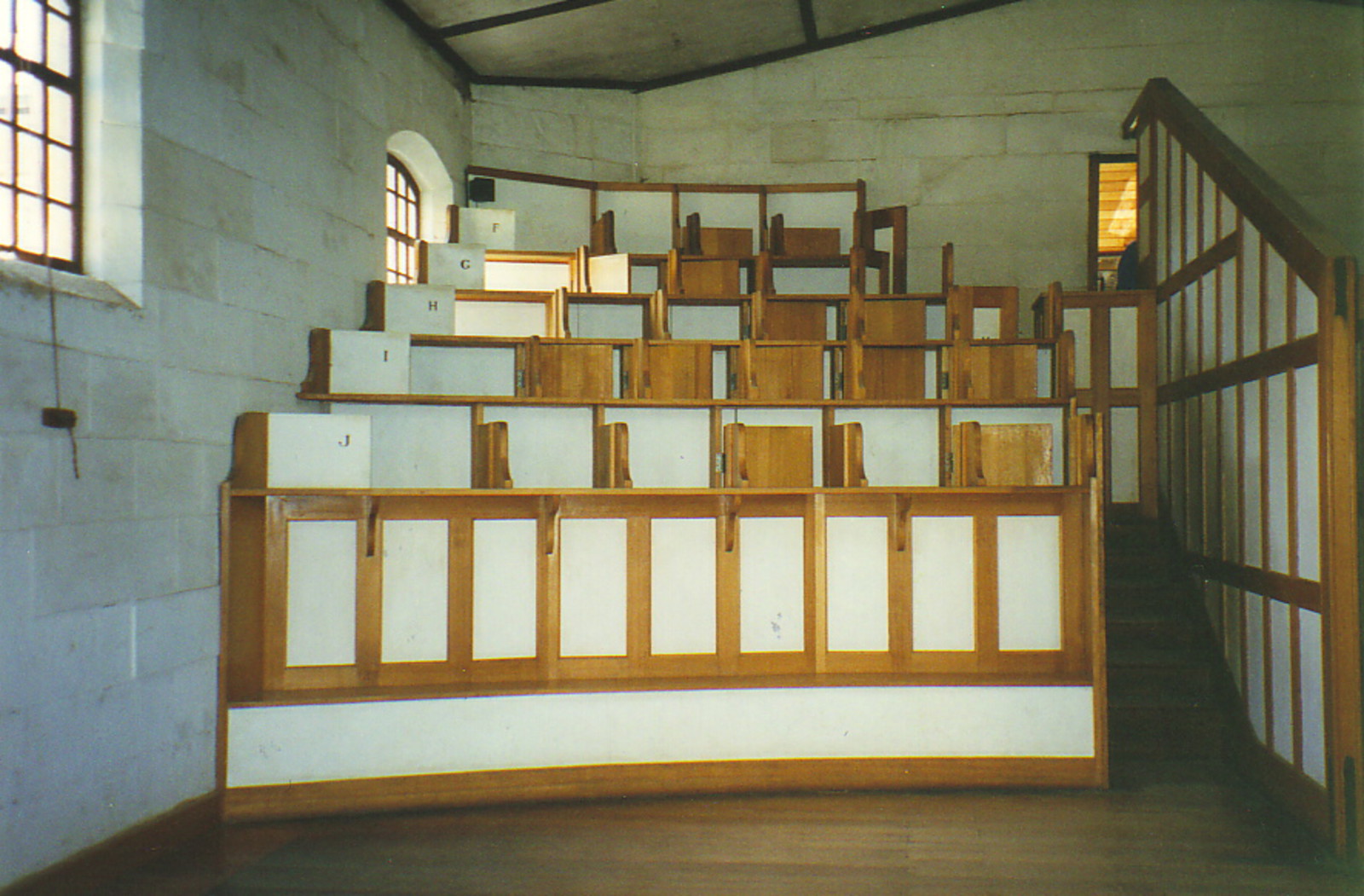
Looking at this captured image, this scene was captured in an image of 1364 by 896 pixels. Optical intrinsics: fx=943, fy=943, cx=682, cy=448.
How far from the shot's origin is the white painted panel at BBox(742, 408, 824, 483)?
4098mm

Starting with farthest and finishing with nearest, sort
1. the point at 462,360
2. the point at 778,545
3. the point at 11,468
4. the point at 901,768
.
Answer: the point at 462,360 < the point at 778,545 < the point at 901,768 < the point at 11,468

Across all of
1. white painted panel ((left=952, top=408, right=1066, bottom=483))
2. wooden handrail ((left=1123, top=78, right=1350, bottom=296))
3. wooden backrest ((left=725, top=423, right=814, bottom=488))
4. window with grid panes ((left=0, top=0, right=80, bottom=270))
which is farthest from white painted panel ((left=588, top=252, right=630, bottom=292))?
wooden handrail ((left=1123, top=78, right=1350, bottom=296))

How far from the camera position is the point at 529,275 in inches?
199

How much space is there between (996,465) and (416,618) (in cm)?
214

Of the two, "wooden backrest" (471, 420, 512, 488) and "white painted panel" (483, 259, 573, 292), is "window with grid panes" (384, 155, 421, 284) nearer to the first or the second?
"white painted panel" (483, 259, 573, 292)

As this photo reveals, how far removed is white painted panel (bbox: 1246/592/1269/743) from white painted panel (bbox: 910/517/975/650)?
98 cm

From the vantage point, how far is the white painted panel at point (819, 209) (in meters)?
5.87

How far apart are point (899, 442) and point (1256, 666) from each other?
5.09ft

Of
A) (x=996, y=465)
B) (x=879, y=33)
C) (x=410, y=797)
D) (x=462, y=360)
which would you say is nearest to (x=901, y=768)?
(x=996, y=465)

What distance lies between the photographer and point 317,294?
362 cm

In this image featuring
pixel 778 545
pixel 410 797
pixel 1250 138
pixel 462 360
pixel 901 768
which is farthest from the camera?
pixel 1250 138

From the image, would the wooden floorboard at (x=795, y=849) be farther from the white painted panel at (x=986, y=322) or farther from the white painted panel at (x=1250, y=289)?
the white painted panel at (x=986, y=322)

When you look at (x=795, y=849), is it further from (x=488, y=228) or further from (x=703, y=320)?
(x=488, y=228)

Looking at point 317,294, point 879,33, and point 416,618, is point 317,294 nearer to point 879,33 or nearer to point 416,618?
point 416,618
